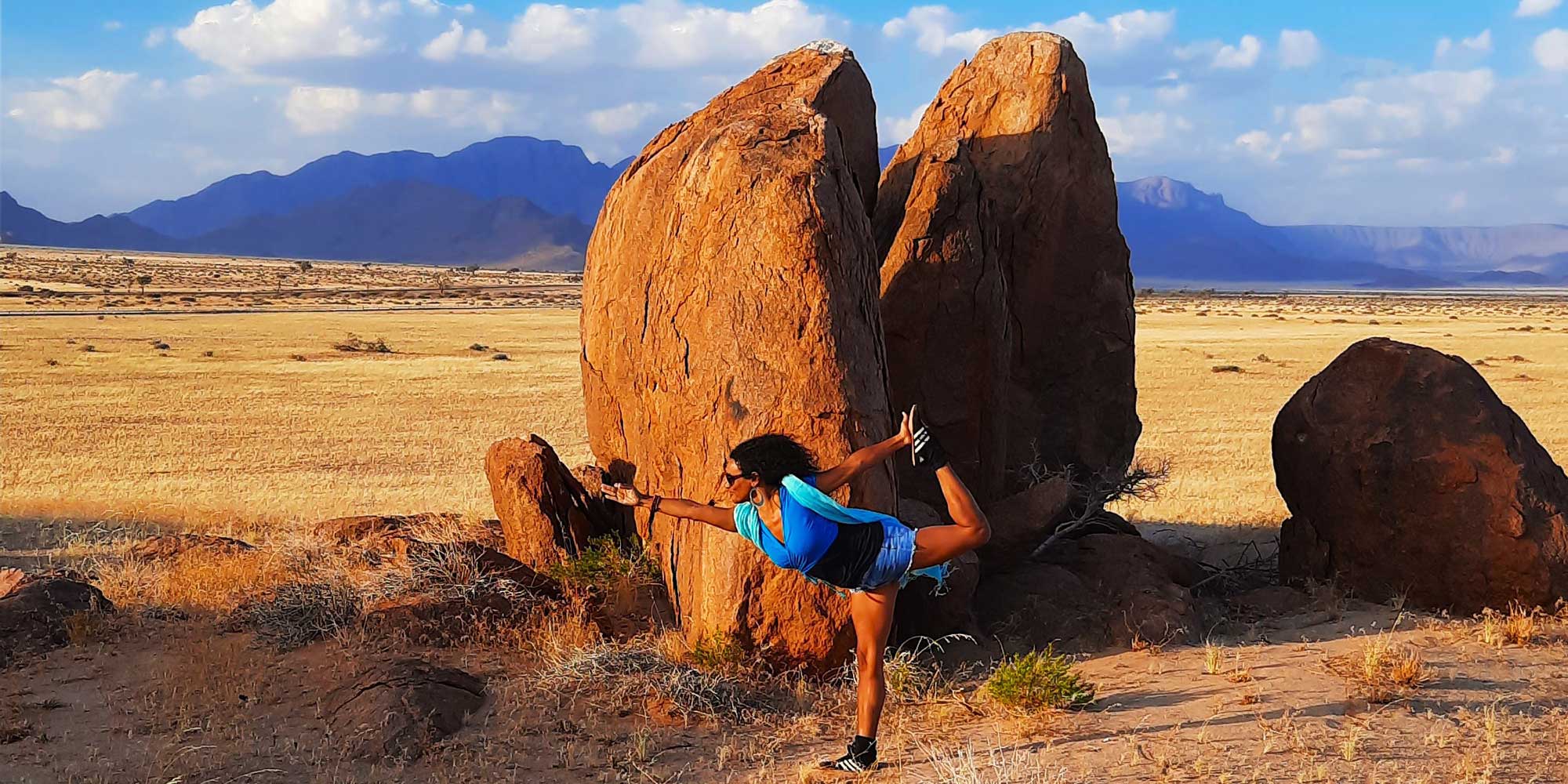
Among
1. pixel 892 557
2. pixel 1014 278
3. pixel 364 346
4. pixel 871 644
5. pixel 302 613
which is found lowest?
pixel 364 346

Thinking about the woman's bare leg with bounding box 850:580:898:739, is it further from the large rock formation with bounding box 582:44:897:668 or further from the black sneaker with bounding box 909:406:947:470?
the large rock formation with bounding box 582:44:897:668

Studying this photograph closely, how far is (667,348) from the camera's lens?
9.19 metres

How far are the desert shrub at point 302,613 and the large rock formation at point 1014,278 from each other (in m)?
4.55

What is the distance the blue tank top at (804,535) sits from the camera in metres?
6.38

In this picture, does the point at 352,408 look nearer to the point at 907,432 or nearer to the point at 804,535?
the point at 804,535

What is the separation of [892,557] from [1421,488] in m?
5.91

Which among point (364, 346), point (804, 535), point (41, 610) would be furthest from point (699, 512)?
point (364, 346)

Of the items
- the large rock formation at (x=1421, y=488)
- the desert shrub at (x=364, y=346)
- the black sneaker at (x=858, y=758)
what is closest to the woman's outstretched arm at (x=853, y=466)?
the black sneaker at (x=858, y=758)

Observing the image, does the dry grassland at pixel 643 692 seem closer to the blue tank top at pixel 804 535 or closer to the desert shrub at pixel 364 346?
the blue tank top at pixel 804 535

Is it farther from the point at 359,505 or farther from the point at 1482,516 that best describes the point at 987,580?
the point at 359,505

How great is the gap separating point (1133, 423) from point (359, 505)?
956 cm

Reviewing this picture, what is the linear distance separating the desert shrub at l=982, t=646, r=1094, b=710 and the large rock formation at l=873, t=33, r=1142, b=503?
3.10 m

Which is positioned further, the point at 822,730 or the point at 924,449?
the point at 822,730

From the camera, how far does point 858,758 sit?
675 centimetres
